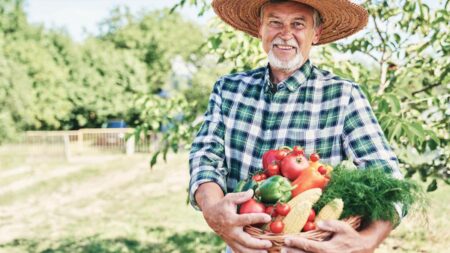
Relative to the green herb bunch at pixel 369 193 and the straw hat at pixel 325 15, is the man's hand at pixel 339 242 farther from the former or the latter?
the straw hat at pixel 325 15

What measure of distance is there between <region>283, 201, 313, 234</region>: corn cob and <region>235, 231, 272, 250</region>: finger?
0.08m

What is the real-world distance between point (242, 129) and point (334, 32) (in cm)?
65

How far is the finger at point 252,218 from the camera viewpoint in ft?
5.35

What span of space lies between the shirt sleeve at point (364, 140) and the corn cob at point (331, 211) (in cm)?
31

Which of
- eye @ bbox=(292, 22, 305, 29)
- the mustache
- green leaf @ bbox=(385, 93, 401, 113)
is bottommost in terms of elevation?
green leaf @ bbox=(385, 93, 401, 113)

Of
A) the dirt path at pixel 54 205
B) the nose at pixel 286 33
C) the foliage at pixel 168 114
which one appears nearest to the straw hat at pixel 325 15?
the nose at pixel 286 33

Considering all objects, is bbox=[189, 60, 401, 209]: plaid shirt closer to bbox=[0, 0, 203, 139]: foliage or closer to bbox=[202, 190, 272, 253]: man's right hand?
bbox=[202, 190, 272, 253]: man's right hand

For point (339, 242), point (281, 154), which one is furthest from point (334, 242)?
point (281, 154)

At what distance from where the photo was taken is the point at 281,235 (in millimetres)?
1613

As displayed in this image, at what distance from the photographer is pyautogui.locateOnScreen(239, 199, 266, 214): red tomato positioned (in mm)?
1672

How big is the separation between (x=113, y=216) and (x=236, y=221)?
8.44 m

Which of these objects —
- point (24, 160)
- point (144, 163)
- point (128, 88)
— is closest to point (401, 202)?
point (144, 163)

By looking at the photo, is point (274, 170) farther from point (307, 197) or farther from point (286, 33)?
point (286, 33)

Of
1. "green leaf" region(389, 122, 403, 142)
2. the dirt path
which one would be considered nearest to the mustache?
"green leaf" region(389, 122, 403, 142)
